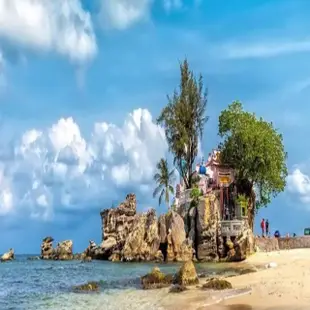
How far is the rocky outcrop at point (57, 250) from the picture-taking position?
88.8 meters

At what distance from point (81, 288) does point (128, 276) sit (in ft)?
28.5

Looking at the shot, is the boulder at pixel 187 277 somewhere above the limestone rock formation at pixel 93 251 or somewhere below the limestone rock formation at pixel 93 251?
below

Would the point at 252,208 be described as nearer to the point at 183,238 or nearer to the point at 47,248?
the point at 183,238

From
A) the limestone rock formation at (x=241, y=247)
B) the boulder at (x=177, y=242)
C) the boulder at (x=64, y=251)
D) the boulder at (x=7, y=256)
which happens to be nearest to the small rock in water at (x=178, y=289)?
the limestone rock formation at (x=241, y=247)

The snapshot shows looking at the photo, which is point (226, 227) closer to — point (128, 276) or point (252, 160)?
point (252, 160)

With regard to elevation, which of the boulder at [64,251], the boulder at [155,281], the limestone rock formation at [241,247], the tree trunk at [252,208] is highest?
the tree trunk at [252,208]

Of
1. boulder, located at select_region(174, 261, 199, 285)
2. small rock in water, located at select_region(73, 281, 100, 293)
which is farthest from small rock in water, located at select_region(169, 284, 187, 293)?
small rock in water, located at select_region(73, 281, 100, 293)

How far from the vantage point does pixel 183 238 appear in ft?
195

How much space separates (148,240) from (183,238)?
5.52 metres

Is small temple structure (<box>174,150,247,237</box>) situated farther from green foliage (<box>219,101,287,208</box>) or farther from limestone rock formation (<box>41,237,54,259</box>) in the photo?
limestone rock formation (<box>41,237,54,259</box>)

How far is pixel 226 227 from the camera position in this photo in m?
57.4

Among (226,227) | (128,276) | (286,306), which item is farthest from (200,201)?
(286,306)

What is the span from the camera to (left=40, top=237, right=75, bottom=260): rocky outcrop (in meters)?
88.8

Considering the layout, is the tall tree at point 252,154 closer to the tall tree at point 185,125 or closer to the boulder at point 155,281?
the tall tree at point 185,125
